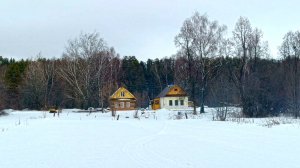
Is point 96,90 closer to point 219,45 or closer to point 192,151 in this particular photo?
point 219,45

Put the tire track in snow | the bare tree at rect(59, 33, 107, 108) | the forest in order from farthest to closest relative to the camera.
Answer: the bare tree at rect(59, 33, 107, 108) < the forest < the tire track in snow

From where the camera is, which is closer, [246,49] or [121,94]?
[246,49]

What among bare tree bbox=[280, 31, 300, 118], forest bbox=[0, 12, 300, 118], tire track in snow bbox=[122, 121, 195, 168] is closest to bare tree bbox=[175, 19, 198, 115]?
forest bbox=[0, 12, 300, 118]

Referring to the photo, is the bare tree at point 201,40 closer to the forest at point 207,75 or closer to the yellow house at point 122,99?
the forest at point 207,75

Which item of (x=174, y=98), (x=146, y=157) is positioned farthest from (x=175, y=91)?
(x=146, y=157)

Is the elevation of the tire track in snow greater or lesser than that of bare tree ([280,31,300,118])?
lesser

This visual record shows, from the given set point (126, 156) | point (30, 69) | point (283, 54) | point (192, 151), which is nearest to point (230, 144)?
point (192, 151)

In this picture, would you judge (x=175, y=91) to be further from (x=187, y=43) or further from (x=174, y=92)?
(x=187, y=43)

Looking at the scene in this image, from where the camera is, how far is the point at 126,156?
1072cm

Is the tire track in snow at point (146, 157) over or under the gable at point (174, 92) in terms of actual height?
under

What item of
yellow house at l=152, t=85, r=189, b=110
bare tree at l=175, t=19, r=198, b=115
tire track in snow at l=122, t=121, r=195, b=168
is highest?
bare tree at l=175, t=19, r=198, b=115

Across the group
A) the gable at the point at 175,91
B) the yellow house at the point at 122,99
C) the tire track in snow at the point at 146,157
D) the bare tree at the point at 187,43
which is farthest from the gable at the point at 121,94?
the tire track in snow at the point at 146,157

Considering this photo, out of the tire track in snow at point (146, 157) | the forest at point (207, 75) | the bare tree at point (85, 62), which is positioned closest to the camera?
the tire track in snow at point (146, 157)

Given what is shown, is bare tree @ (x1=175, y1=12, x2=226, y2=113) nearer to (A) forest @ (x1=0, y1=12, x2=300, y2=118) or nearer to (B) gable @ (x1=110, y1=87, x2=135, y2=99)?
(A) forest @ (x1=0, y1=12, x2=300, y2=118)
